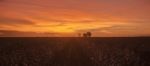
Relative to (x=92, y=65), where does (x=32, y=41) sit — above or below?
above

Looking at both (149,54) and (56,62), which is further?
(149,54)

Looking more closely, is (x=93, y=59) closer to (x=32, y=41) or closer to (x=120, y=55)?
(x=120, y=55)

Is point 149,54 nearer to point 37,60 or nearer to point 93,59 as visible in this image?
point 93,59

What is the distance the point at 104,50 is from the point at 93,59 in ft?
2.21

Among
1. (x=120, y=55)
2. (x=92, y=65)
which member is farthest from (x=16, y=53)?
(x=120, y=55)

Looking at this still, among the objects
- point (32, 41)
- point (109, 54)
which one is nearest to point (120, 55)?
point (109, 54)

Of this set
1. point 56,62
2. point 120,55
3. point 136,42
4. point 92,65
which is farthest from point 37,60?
point 136,42

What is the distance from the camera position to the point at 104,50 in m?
17.8

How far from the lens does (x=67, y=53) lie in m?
17.7

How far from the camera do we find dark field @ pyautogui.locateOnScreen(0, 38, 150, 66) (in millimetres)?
17281

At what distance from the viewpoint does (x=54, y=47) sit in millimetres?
17672

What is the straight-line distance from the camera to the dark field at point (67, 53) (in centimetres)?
1728

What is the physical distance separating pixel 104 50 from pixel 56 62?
7.33 feet

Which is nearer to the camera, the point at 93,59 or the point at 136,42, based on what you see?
the point at 93,59
